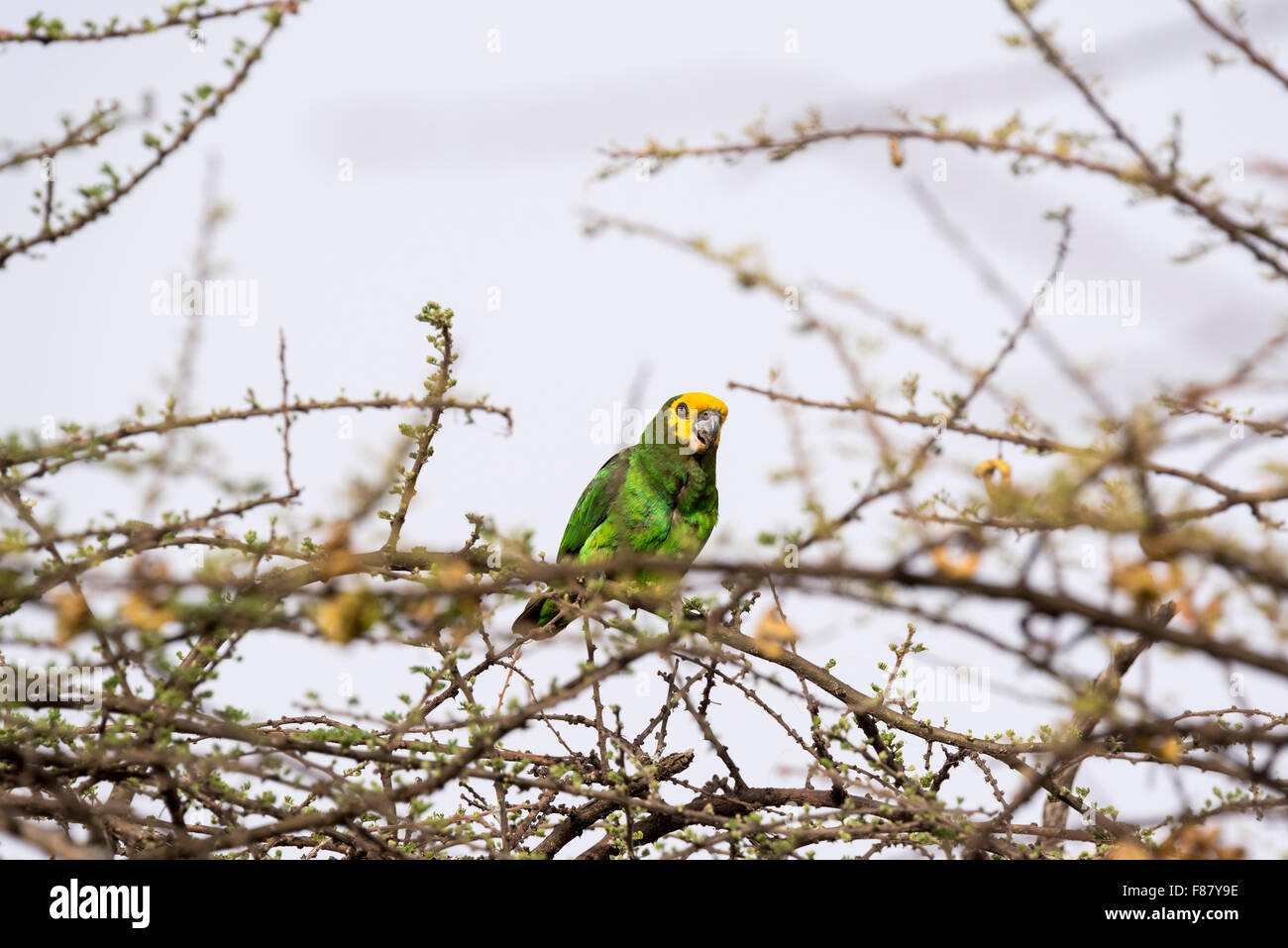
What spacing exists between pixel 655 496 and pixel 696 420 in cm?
53

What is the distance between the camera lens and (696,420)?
5996mm

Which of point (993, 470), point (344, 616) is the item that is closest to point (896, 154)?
point (993, 470)

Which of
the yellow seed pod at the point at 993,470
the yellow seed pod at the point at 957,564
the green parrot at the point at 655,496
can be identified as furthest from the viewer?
the green parrot at the point at 655,496

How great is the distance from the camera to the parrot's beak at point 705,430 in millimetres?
5871

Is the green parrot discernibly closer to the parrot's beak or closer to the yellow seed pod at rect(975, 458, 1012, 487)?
the parrot's beak

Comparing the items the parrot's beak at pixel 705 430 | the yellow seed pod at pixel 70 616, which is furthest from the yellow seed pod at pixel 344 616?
the parrot's beak at pixel 705 430

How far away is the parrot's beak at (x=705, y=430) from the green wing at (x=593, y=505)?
0.39 m

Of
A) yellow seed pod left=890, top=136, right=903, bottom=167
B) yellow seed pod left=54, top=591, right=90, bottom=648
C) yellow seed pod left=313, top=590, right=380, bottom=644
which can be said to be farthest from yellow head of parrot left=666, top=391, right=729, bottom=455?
yellow seed pod left=313, top=590, right=380, bottom=644

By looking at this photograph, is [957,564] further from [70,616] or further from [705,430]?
[705,430]

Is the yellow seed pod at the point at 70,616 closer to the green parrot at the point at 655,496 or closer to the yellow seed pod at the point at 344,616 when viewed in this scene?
the yellow seed pod at the point at 344,616

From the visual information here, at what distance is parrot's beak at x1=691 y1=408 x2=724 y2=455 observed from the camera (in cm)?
587
